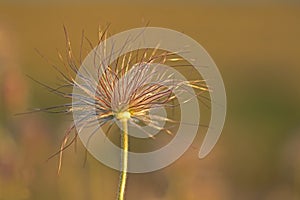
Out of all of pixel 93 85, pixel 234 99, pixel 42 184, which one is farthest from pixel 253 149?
pixel 93 85

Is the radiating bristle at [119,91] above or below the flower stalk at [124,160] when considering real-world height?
above

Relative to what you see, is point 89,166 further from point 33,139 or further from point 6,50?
point 6,50

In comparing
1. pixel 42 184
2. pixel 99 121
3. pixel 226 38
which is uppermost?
pixel 226 38

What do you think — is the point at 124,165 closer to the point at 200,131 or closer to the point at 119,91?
the point at 119,91

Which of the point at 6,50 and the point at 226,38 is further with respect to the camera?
the point at 226,38

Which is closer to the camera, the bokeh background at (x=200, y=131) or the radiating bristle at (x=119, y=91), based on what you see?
the radiating bristle at (x=119, y=91)

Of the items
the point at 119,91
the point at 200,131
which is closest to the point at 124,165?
the point at 119,91

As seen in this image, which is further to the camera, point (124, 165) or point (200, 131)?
point (200, 131)

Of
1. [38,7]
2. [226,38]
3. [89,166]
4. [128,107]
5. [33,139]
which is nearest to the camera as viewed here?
[128,107]
